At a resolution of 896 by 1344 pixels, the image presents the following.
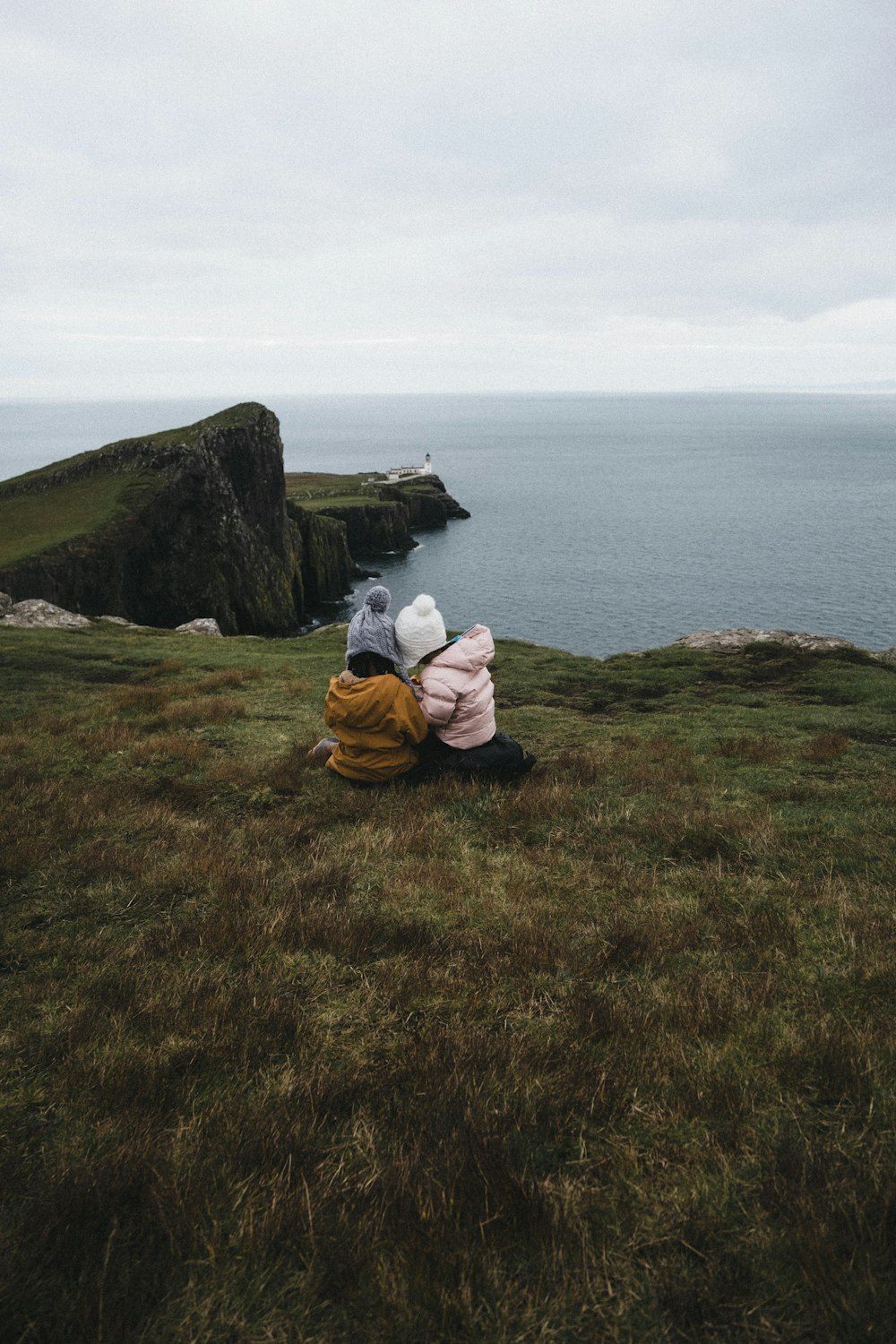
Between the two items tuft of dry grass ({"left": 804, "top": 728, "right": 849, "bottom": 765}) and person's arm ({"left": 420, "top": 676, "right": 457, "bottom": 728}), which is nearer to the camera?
person's arm ({"left": 420, "top": 676, "right": 457, "bottom": 728})

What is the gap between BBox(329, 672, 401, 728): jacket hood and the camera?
940cm

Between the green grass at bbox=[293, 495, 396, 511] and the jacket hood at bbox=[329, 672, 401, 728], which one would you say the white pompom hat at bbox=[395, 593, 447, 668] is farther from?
the green grass at bbox=[293, 495, 396, 511]

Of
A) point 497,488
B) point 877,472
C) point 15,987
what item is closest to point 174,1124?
point 15,987

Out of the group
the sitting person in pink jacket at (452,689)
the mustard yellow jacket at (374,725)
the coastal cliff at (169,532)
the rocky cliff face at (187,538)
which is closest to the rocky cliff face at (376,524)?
the coastal cliff at (169,532)

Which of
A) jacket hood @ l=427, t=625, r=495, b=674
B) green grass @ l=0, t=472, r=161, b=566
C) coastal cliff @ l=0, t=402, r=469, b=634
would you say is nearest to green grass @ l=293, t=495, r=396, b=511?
coastal cliff @ l=0, t=402, r=469, b=634

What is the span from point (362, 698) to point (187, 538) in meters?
62.8

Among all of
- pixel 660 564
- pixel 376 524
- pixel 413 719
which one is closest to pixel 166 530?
pixel 376 524

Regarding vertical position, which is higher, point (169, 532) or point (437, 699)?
point (437, 699)

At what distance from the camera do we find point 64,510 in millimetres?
60969

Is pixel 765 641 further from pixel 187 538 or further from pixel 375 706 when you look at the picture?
pixel 187 538

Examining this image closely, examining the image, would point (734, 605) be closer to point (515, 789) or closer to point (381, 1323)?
point (515, 789)

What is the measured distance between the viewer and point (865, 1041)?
439cm

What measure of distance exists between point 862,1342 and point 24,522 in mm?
67571

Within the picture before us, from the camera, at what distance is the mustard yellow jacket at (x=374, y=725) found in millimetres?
9453
